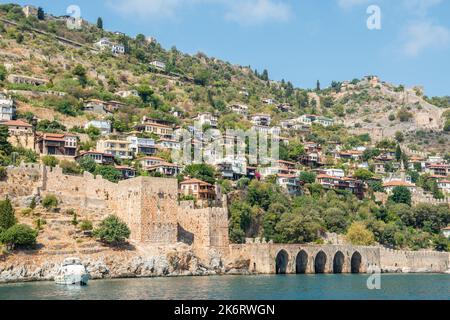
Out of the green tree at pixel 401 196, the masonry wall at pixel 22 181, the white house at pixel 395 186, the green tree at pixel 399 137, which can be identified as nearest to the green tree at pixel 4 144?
the masonry wall at pixel 22 181

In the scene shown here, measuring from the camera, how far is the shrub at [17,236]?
40.0 meters

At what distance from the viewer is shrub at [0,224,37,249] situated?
40000 millimetres

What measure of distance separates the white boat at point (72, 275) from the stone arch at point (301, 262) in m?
21.9

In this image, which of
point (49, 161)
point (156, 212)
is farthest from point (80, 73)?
point (156, 212)

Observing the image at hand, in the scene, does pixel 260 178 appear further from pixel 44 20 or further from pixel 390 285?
pixel 44 20

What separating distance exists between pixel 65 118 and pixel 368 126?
6765cm

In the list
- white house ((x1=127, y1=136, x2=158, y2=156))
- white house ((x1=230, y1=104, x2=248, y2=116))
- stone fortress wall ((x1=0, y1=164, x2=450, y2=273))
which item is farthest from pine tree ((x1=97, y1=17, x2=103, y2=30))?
stone fortress wall ((x1=0, y1=164, x2=450, y2=273))

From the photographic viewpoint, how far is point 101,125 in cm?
7606

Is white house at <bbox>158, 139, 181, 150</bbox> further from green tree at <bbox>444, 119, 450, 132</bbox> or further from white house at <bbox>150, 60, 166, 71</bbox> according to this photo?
green tree at <bbox>444, 119, 450, 132</bbox>

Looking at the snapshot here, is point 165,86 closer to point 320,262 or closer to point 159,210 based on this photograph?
point 320,262

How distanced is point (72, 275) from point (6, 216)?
7.86 metres

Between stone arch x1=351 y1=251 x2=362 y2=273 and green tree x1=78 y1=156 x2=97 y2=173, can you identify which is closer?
stone arch x1=351 y1=251 x2=362 y2=273

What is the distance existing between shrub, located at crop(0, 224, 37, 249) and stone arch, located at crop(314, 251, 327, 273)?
2450 cm

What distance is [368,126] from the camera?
420 feet
